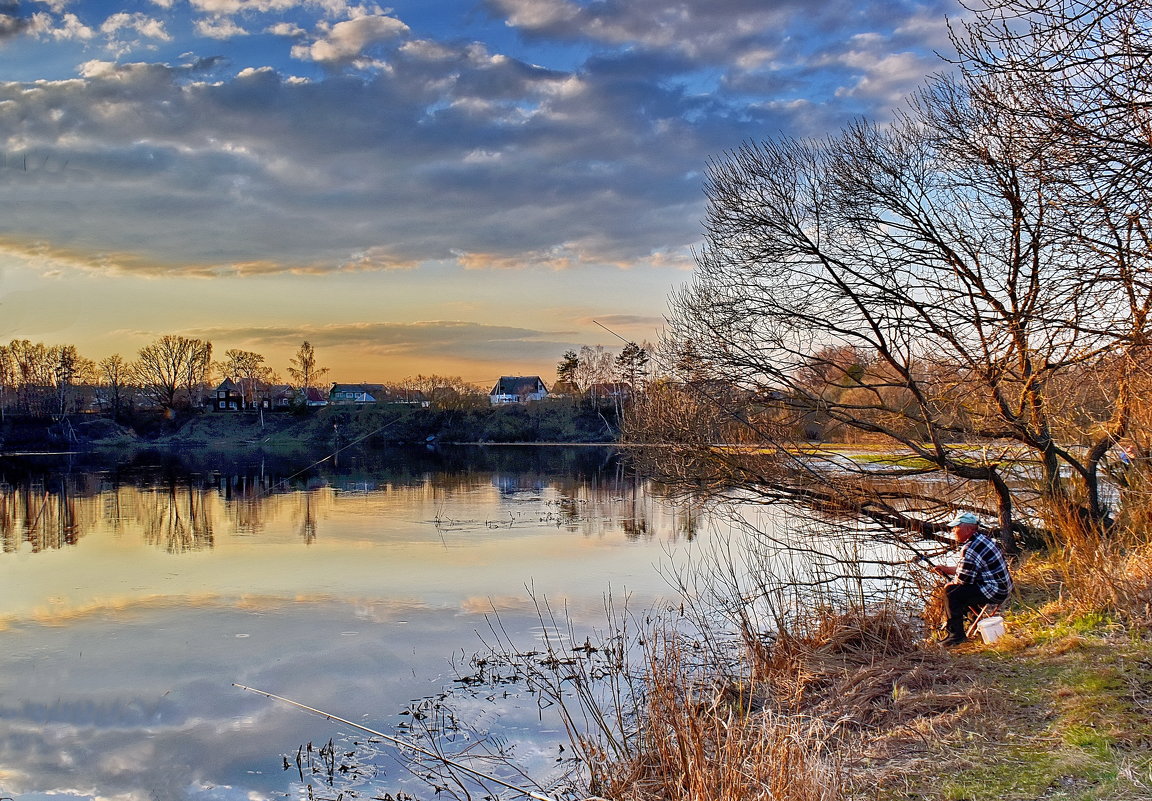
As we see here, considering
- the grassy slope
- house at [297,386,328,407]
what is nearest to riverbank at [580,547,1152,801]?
the grassy slope

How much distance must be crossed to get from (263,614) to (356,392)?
118148 millimetres

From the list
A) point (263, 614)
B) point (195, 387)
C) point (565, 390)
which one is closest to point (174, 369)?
point (195, 387)

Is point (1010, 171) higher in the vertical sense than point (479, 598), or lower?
higher

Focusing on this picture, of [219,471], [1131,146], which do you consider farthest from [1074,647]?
[219,471]

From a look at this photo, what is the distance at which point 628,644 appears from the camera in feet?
36.3

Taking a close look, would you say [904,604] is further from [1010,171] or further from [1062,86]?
[1062,86]

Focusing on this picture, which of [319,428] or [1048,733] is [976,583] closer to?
[1048,733]

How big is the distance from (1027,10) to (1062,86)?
651mm

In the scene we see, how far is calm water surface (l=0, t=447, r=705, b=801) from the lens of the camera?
8.20 metres

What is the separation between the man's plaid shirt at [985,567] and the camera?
357 inches

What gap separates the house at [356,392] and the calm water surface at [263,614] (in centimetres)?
9286

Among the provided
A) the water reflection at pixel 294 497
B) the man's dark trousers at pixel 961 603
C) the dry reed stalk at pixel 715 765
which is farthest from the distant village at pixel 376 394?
the dry reed stalk at pixel 715 765

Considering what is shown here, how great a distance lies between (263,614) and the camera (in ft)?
44.4

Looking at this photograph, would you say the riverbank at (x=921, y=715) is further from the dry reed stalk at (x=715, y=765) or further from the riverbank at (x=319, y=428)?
the riverbank at (x=319, y=428)
